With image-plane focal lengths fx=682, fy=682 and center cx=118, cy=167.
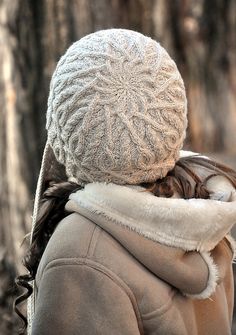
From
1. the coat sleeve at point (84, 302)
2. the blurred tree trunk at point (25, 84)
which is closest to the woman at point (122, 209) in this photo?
the coat sleeve at point (84, 302)

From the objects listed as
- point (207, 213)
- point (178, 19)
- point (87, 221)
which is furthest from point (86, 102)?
point (178, 19)

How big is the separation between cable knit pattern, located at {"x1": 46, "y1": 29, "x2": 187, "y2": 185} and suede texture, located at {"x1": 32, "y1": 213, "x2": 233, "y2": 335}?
0.49ft

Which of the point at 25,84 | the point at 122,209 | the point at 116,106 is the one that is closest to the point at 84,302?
the point at 122,209

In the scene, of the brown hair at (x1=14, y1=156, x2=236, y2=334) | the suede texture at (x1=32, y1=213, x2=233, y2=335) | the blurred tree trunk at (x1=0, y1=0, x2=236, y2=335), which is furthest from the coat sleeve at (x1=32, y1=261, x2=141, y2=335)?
the blurred tree trunk at (x1=0, y1=0, x2=236, y2=335)

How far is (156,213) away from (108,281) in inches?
7.4

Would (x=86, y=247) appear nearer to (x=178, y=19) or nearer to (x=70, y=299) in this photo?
(x=70, y=299)

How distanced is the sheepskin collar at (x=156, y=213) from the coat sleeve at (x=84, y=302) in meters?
0.13

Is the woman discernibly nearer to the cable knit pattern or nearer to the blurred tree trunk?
the cable knit pattern

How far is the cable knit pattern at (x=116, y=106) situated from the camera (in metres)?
1.53

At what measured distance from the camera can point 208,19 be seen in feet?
16.2

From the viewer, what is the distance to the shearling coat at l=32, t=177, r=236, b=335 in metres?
1.54

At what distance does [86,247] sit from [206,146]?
3670mm

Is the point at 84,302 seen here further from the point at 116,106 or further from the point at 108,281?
the point at 116,106

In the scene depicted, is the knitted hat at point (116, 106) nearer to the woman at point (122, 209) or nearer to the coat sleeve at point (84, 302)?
the woman at point (122, 209)
